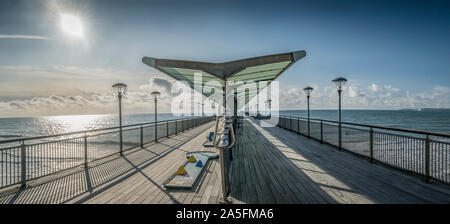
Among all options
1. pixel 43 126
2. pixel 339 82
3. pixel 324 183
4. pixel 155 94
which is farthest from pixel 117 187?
pixel 43 126

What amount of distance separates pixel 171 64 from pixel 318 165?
4.64 meters

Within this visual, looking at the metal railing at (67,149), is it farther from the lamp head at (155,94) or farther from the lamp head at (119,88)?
the lamp head at (155,94)

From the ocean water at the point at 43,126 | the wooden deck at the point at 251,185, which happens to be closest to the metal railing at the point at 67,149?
the wooden deck at the point at 251,185

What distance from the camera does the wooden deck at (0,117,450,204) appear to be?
2.95 meters

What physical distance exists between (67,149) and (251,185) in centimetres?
524

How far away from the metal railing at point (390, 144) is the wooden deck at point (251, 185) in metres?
0.33

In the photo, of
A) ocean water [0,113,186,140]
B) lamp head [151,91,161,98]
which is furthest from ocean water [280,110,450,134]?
ocean water [0,113,186,140]

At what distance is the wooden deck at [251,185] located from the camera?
9.68 feet

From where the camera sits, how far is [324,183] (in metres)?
3.54

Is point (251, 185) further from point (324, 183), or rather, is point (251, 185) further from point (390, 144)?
point (390, 144)

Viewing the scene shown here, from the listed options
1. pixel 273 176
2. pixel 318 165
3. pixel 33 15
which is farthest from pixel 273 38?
pixel 33 15

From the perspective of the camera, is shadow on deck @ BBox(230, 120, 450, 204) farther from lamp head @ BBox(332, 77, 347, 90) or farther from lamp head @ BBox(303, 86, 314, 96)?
lamp head @ BBox(303, 86, 314, 96)
